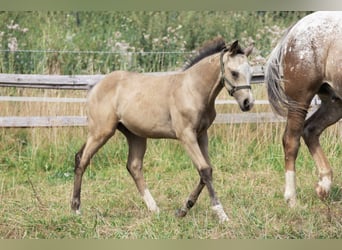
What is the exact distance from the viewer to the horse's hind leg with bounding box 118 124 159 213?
6.41 metres

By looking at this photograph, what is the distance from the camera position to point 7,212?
6160 mm

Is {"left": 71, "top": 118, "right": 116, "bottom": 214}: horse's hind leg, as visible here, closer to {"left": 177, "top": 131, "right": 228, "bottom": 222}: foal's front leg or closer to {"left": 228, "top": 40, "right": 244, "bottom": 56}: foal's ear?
{"left": 177, "top": 131, "right": 228, "bottom": 222}: foal's front leg

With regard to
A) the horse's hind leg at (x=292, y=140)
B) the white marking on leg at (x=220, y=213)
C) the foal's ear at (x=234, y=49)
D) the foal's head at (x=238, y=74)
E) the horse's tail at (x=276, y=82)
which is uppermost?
the foal's ear at (x=234, y=49)

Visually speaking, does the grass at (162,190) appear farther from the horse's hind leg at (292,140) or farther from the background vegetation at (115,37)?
the background vegetation at (115,37)

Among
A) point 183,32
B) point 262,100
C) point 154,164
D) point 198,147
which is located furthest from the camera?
point 183,32

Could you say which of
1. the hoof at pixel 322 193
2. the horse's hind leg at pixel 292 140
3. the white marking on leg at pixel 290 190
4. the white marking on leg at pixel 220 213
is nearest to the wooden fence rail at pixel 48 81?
the horse's hind leg at pixel 292 140

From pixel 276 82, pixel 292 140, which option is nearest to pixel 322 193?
pixel 292 140

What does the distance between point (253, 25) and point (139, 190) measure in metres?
6.10

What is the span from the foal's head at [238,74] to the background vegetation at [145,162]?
1072mm

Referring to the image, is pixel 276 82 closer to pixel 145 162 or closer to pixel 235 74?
pixel 235 74

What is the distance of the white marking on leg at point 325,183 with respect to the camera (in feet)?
21.0

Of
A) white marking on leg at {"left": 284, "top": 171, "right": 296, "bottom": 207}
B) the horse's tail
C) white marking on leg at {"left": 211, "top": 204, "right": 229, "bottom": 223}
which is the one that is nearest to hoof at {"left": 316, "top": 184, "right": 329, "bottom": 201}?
white marking on leg at {"left": 284, "top": 171, "right": 296, "bottom": 207}

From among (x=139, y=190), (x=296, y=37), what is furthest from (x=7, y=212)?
(x=296, y=37)

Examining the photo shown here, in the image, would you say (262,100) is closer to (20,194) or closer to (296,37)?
(296,37)
